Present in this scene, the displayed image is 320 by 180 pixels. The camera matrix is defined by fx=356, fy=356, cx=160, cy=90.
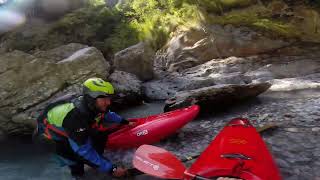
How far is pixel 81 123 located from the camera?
395 cm

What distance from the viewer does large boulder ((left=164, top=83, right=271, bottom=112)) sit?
644 cm

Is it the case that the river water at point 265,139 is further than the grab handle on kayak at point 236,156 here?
Yes

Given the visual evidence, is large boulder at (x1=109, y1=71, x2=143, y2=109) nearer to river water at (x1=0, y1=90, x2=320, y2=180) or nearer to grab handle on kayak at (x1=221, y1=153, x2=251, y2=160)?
river water at (x1=0, y1=90, x2=320, y2=180)

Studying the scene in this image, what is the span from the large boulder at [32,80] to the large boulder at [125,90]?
38cm

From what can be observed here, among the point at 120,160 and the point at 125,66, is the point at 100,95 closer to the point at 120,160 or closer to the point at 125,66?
the point at 120,160

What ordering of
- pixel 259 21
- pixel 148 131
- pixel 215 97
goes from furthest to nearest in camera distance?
pixel 259 21 → pixel 215 97 → pixel 148 131

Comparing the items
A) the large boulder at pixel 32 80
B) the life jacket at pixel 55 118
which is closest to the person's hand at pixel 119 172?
the life jacket at pixel 55 118

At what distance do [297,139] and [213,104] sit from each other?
214 centimetres

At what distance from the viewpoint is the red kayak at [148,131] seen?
17.2 feet

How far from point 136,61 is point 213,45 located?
9.47ft

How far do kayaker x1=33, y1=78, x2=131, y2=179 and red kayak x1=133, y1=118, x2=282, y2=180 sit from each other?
1.38 feet

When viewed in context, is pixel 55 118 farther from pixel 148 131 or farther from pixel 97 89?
pixel 148 131

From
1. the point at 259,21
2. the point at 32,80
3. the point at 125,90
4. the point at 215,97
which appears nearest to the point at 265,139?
the point at 215,97

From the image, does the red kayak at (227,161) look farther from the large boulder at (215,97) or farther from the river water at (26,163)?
the large boulder at (215,97)
